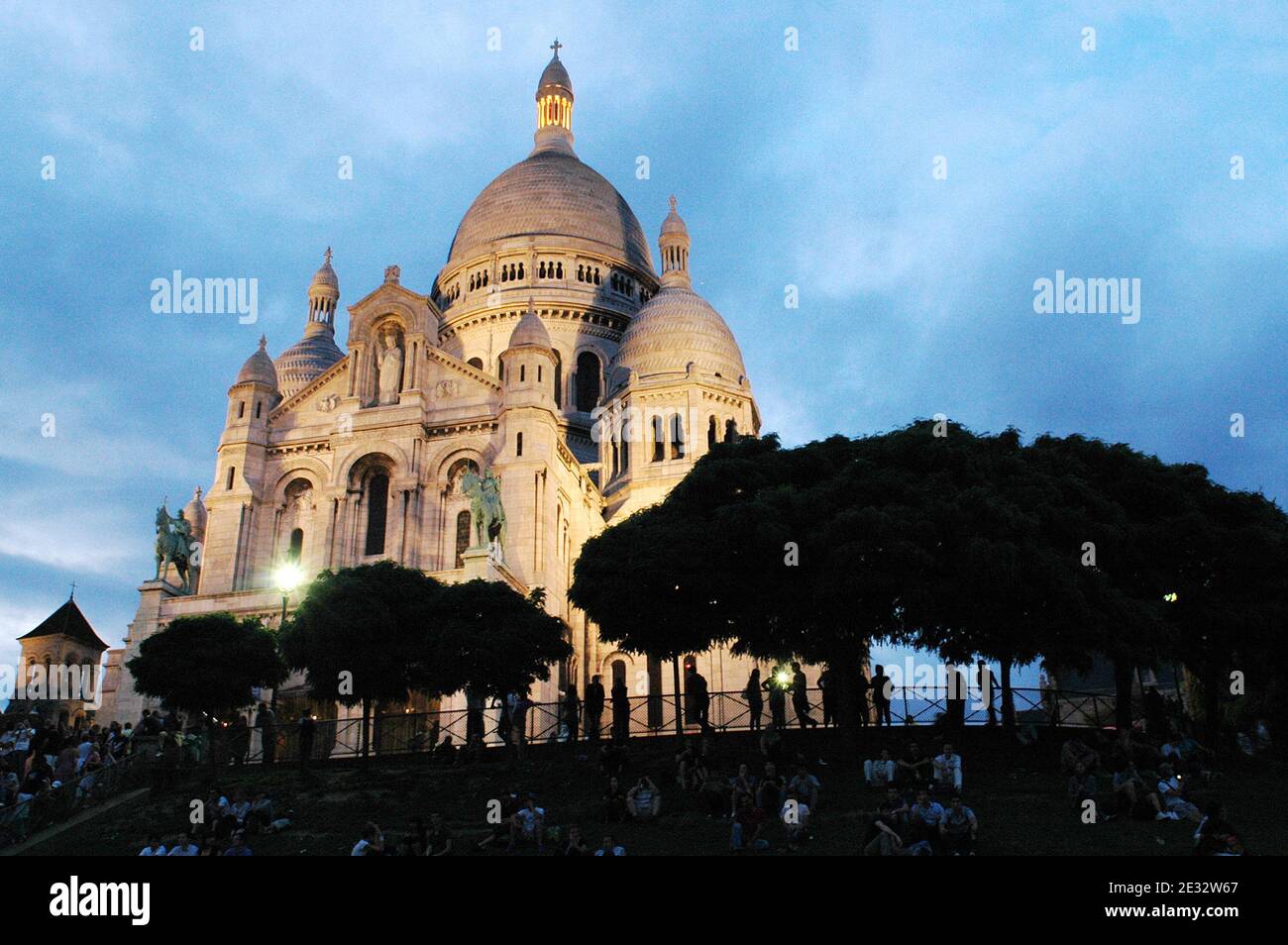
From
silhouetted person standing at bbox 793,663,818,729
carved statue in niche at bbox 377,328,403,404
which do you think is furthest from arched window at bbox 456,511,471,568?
silhouetted person standing at bbox 793,663,818,729

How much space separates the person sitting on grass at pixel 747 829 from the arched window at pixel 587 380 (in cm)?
5581

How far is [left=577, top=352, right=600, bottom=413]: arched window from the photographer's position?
251 feet

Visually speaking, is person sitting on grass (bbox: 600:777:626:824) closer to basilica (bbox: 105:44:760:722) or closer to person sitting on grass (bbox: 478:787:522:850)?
person sitting on grass (bbox: 478:787:522:850)

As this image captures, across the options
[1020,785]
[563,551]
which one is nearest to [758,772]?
[1020,785]

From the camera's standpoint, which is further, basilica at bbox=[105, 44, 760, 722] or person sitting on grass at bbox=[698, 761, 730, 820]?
basilica at bbox=[105, 44, 760, 722]

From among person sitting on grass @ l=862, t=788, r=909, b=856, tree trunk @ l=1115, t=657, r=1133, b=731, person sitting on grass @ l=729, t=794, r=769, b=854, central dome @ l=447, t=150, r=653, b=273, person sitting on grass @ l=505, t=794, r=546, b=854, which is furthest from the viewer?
central dome @ l=447, t=150, r=653, b=273

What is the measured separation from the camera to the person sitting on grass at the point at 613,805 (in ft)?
78.2

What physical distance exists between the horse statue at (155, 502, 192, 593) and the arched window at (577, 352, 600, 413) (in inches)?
1174

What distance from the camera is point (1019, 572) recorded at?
2788cm

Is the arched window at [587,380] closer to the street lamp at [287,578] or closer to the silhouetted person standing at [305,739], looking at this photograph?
the street lamp at [287,578]

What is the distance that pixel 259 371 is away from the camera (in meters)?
56.1

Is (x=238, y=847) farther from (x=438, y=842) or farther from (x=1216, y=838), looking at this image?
(x=1216, y=838)

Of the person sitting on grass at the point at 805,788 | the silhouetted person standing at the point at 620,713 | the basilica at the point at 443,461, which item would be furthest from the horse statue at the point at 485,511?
the person sitting on grass at the point at 805,788

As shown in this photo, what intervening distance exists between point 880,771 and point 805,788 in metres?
2.37
